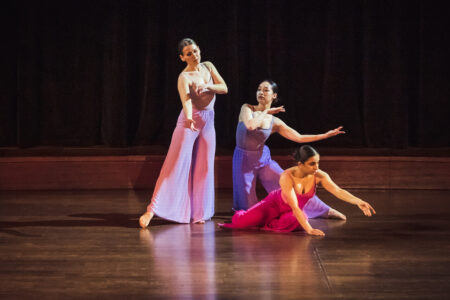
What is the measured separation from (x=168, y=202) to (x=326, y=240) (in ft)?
4.09

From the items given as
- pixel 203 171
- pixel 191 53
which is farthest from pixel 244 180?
pixel 191 53

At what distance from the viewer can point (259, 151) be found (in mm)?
5336

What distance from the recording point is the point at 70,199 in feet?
19.9

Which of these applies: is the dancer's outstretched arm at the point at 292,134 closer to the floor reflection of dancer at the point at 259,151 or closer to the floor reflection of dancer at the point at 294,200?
the floor reflection of dancer at the point at 259,151

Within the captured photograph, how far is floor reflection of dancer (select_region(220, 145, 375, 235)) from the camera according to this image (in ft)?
14.7

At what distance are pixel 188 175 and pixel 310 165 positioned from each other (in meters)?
1.02

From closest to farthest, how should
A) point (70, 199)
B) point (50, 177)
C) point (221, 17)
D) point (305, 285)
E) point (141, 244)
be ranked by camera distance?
point (305, 285), point (141, 244), point (70, 199), point (50, 177), point (221, 17)

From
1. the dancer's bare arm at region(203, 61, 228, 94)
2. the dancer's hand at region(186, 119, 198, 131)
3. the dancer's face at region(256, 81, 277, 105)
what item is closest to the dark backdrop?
the dancer's face at region(256, 81, 277, 105)

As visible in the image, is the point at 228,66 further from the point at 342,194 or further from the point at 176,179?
the point at 342,194

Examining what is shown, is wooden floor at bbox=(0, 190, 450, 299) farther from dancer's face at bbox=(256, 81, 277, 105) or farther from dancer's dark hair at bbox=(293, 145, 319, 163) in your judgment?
dancer's face at bbox=(256, 81, 277, 105)

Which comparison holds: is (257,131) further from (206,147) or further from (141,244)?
(141,244)

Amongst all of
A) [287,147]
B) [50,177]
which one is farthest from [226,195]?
[50,177]

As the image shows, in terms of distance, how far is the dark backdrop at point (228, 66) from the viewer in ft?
22.9

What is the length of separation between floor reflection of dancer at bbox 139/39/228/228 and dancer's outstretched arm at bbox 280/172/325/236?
→ 738 millimetres
